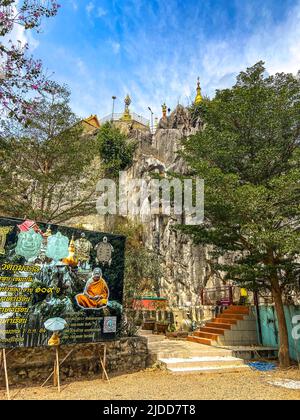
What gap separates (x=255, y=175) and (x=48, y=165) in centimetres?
825

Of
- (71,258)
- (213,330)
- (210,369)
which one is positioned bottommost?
(210,369)

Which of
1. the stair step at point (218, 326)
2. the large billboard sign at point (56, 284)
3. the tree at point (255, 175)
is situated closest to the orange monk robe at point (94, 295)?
the large billboard sign at point (56, 284)

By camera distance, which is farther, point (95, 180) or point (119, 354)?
point (95, 180)

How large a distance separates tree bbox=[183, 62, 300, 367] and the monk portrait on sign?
384 cm

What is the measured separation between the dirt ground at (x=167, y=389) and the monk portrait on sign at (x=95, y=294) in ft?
5.24

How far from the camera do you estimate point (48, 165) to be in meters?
12.3

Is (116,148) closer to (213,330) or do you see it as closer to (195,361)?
(213,330)

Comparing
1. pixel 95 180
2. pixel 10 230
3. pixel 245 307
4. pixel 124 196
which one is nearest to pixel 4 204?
pixel 95 180

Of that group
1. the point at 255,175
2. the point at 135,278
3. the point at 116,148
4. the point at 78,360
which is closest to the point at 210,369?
the point at 78,360
